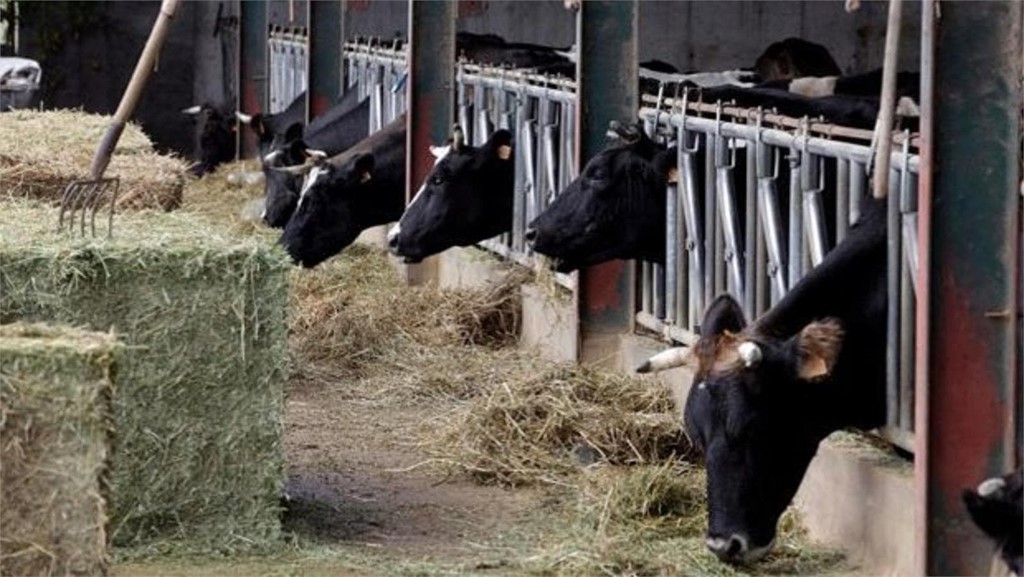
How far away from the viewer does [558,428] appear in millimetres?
9086

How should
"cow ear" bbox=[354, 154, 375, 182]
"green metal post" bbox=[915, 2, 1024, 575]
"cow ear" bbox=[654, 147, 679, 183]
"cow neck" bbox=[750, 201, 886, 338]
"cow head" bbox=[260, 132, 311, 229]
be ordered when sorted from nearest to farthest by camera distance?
"green metal post" bbox=[915, 2, 1024, 575] → "cow neck" bbox=[750, 201, 886, 338] → "cow ear" bbox=[654, 147, 679, 183] → "cow ear" bbox=[354, 154, 375, 182] → "cow head" bbox=[260, 132, 311, 229]

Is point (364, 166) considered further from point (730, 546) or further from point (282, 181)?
point (730, 546)

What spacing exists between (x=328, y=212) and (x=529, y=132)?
1.77m

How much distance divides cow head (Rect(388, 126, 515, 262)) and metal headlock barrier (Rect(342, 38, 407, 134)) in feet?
9.40

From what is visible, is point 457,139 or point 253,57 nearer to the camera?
point 457,139

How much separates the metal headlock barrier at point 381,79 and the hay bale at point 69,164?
2.83 metres

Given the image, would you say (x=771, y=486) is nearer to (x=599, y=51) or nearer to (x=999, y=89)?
(x=999, y=89)

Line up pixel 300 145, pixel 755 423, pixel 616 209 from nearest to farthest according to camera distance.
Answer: pixel 755 423 → pixel 616 209 → pixel 300 145

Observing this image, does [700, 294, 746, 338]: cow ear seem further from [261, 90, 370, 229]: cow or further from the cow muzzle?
[261, 90, 370, 229]: cow

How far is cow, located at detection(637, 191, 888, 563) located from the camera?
6949mm

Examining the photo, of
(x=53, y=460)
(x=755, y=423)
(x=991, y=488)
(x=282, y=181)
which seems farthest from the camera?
(x=282, y=181)

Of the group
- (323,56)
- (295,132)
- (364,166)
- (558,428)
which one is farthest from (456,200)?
(323,56)

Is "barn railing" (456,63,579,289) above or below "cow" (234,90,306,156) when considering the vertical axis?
above

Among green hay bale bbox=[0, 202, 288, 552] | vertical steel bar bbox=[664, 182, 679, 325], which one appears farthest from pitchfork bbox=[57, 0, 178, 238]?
vertical steel bar bbox=[664, 182, 679, 325]
